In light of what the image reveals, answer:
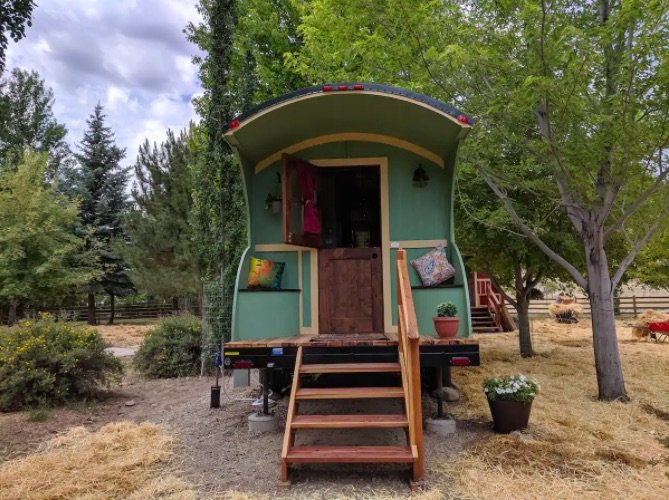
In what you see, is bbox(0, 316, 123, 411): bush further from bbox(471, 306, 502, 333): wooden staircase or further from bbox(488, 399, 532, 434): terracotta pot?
bbox(471, 306, 502, 333): wooden staircase

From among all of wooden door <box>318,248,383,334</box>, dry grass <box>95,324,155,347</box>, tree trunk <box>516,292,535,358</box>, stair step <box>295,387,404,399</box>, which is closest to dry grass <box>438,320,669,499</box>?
stair step <box>295,387,404,399</box>

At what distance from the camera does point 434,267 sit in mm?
4910

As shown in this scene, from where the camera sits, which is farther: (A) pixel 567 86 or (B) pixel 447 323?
(A) pixel 567 86

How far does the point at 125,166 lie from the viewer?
75.7 ft

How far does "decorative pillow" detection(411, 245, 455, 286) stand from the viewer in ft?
15.9

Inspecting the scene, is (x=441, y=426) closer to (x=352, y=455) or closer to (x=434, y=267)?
(x=352, y=455)

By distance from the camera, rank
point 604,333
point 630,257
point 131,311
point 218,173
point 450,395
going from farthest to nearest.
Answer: point 131,311
point 218,173
point 630,257
point 604,333
point 450,395

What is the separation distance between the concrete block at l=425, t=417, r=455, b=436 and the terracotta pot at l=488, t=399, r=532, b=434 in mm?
442

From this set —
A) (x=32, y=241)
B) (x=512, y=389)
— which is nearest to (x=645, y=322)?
(x=512, y=389)

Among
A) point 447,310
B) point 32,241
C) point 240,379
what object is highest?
point 32,241

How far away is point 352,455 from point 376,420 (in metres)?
0.36

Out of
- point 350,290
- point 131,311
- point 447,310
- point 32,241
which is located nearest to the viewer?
point 447,310

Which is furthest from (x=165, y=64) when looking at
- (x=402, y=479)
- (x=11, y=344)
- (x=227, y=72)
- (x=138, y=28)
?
(x=402, y=479)

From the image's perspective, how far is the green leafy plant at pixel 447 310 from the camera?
168 inches
